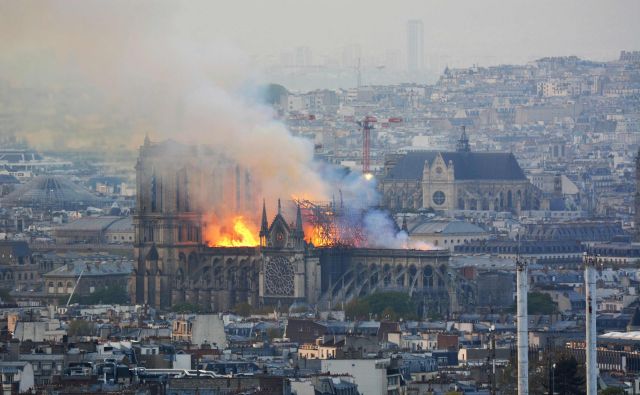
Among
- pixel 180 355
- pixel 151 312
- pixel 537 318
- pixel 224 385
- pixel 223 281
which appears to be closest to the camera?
pixel 224 385

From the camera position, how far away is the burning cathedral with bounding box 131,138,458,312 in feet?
531

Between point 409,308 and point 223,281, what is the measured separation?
18.2 meters

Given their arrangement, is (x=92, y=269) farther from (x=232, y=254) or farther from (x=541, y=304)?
(x=541, y=304)

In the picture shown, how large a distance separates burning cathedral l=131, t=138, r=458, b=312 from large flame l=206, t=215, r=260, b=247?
0.04m

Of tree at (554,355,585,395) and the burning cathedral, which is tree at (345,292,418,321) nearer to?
the burning cathedral

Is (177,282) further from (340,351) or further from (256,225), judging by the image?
(340,351)

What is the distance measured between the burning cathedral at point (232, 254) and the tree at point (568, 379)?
67.7 m

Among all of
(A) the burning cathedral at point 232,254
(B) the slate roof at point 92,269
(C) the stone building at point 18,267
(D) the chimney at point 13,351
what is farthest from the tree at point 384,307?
(D) the chimney at point 13,351

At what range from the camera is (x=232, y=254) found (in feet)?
554

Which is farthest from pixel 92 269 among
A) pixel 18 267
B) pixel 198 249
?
pixel 18 267

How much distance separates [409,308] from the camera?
15050cm

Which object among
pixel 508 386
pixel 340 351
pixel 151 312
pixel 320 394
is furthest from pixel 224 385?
pixel 151 312

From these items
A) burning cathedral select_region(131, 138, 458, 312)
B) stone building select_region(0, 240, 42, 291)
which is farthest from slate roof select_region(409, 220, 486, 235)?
stone building select_region(0, 240, 42, 291)

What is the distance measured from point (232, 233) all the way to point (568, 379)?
87113 mm
